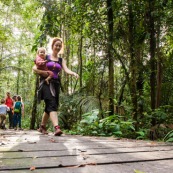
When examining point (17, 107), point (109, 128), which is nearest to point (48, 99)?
point (109, 128)

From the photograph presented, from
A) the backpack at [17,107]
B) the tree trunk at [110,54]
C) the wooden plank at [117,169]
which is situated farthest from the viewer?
the backpack at [17,107]

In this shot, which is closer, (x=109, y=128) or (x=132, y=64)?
(x=109, y=128)

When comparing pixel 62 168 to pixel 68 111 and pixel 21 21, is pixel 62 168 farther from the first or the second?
pixel 21 21

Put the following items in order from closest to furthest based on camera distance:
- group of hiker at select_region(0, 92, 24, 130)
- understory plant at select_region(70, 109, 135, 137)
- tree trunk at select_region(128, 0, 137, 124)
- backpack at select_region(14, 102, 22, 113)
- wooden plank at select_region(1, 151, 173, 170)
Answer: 1. wooden plank at select_region(1, 151, 173, 170)
2. understory plant at select_region(70, 109, 135, 137)
3. tree trunk at select_region(128, 0, 137, 124)
4. group of hiker at select_region(0, 92, 24, 130)
5. backpack at select_region(14, 102, 22, 113)

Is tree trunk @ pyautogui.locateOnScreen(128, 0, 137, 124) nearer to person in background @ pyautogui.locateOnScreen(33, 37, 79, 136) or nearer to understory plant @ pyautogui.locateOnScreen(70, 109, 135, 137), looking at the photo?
understory plant @ pyautogui.locateOnScreen(70, 109, 135, 137)

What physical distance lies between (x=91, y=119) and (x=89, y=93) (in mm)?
3102

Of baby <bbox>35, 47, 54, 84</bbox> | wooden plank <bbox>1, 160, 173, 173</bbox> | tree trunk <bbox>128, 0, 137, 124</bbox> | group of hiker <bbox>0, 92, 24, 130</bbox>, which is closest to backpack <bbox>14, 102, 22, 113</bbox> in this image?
group of hiker <bbox>0, 92, 24, 130</bbox>

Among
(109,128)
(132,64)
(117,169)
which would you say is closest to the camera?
(117,169)

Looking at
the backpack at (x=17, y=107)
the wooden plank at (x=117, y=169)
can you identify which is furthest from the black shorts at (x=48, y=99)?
the backpack at (x=17, y=107)

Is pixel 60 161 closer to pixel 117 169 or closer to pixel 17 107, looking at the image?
pixel 117 169

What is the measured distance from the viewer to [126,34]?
7.32 metres

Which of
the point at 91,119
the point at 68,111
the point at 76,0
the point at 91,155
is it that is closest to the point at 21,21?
the point at 68,111

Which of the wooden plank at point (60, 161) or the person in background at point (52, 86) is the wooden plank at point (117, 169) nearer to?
the wooden plank at point (60, 161)

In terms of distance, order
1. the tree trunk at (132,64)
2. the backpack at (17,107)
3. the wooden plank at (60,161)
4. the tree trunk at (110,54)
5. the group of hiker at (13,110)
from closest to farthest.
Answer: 1. the wooden plank at (60,161)
2. the tree trunk at (132,64)
3. the tree trunk at (110,54)
4. the group of hiker at (13,110)
5. the backpack at (17,107)
